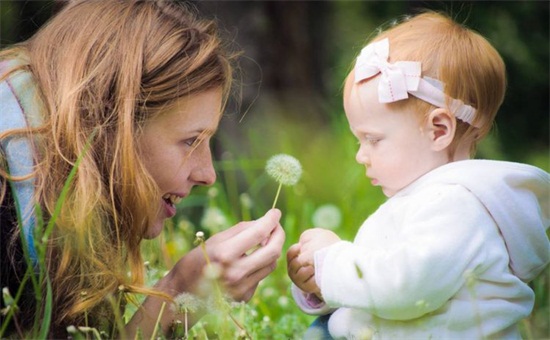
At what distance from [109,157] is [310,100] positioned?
11.3ft

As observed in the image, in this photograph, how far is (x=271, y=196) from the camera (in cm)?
512

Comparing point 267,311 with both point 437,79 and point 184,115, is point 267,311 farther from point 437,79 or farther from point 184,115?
point 437,79

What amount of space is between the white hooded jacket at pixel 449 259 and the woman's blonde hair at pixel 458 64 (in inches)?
6.2

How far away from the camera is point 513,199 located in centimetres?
211

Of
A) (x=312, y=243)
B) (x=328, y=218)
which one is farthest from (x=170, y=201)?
(x=328, y=218)

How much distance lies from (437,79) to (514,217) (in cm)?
38

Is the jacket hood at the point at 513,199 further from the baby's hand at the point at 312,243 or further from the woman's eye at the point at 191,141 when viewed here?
the woman's eye at the point at 191,141

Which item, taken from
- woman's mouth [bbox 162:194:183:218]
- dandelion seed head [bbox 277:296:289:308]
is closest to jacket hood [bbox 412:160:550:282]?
woman's mouth [bbox 162:194:183:218]

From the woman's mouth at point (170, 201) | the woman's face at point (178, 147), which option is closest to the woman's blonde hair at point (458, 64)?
the woman's face at point (178, 147)

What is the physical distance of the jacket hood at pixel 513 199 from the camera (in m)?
2.09

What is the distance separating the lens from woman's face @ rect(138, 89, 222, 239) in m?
2.49

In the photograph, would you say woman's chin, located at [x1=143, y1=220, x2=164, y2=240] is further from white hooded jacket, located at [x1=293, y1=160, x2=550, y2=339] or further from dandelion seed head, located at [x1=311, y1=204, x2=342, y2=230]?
dandelion seed head, located at [x1=311, y1=204, x2=342, y2=230]

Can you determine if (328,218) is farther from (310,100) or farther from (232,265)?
(310,100)

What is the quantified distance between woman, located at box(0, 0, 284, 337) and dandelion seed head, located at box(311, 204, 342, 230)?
102 cm
